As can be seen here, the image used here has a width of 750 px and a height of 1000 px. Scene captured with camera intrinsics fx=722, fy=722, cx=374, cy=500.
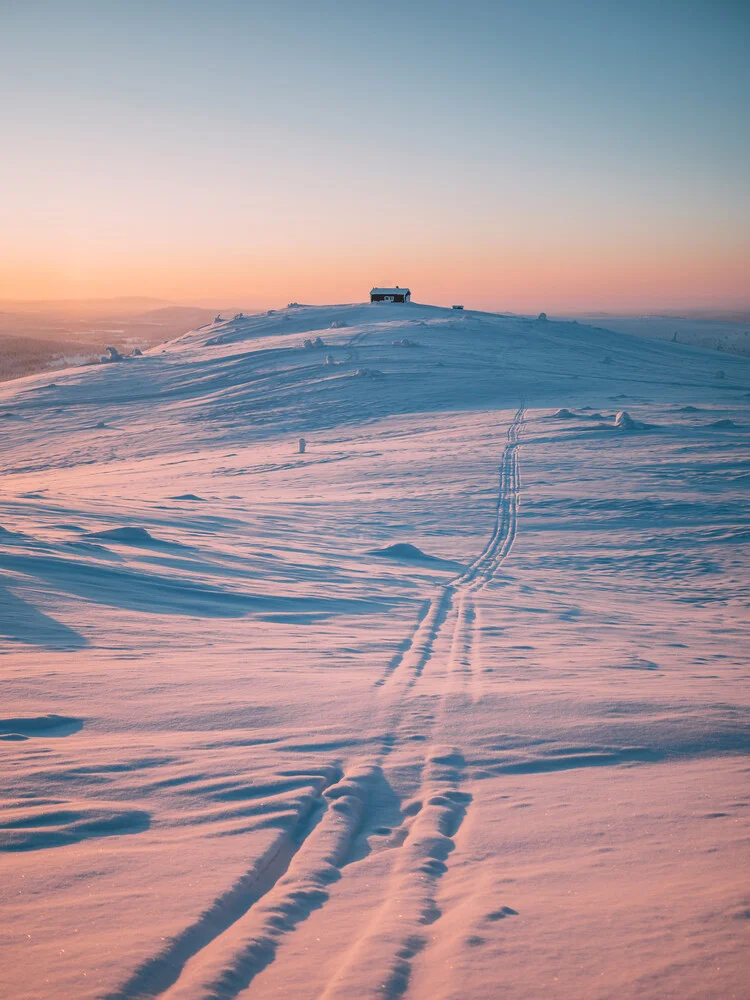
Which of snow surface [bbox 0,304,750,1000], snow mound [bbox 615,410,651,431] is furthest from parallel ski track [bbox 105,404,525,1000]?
snow mound [bbox 615,410,651,431]

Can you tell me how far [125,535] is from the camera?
11.3m

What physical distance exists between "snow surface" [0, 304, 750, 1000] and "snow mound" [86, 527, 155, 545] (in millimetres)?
51

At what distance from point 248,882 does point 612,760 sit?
2.71 m

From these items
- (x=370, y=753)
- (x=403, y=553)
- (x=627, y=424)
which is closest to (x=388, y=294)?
(x=627, y=424)

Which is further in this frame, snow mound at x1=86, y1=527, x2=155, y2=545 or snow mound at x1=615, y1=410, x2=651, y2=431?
snow mound at x1=615, y1=410, x2=651, y2=431

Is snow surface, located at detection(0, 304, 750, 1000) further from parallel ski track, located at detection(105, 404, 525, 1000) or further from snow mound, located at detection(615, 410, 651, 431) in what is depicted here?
snow mound, located at detection(615, 410, 651, 431)

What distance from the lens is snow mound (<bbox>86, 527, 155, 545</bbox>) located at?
11.1 m

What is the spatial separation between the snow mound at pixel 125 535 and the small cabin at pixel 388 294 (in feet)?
184

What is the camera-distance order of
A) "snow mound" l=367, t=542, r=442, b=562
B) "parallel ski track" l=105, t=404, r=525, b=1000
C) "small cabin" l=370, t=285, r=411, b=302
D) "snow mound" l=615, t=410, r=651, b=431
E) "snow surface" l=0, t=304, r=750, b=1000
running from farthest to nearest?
"small cabin" l=370, t=285, r=411, b=302 → "snow mound" l=615, t=410, r=651, b=431 → "snow mound" l=367, t=542, r=442, b=562 → "snow surface" l=0, t=304, r=750, b=1000 → "parallel ski track" l=105, t=404, r=525, b=1000

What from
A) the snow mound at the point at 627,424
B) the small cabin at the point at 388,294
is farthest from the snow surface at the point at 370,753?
the small cabin at the point at 388,294

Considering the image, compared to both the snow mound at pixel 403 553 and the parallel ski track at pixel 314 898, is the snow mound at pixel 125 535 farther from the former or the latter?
the parallel ski track at pixel 314 898

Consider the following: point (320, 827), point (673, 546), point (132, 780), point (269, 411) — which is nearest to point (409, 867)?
point (320, 827)

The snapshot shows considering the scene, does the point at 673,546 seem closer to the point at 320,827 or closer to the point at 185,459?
the point at 320,827

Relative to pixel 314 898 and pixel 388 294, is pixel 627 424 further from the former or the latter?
pixel 388 294
